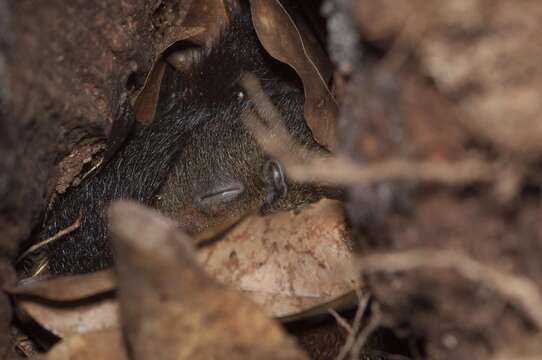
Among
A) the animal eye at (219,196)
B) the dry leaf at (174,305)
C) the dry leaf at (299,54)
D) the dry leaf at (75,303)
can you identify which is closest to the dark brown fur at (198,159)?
the animal eye at (219,196)

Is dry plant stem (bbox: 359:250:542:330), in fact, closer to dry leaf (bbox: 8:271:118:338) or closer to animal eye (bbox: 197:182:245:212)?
dry leaf (bbox: 8:271:118:338)

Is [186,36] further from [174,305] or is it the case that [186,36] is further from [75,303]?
[174,305]

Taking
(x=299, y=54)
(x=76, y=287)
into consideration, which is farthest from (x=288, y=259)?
(x=299, y=54)

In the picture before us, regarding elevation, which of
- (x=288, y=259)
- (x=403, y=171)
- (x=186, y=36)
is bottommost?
(x=288, y=259)

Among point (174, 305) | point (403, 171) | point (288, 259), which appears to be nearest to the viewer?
point (403, 171)

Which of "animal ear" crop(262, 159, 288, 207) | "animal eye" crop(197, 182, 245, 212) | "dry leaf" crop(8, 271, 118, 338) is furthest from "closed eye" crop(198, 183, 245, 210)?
"dry leaf" crop(8, 271, 118, 338)

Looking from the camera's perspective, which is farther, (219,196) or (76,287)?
(219,196)

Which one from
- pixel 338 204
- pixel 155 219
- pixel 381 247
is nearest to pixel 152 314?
pixel 155 219

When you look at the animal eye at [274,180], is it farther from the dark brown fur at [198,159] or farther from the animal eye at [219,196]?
the animal eye at [219,196]
